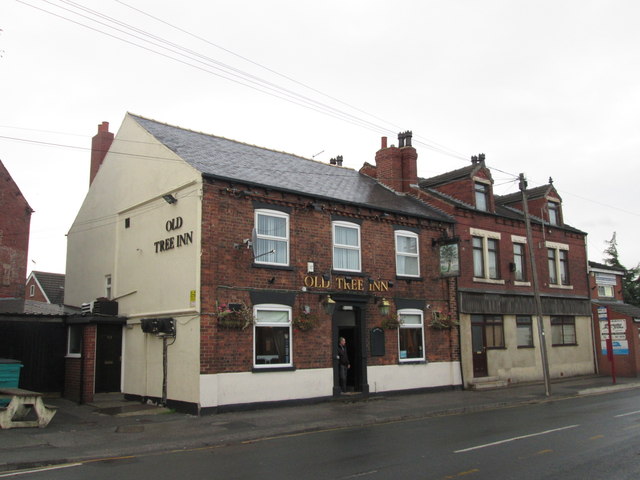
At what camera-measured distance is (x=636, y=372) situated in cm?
2853

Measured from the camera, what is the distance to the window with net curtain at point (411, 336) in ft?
69.6

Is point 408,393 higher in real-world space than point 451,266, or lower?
lower

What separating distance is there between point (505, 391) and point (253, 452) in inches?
562

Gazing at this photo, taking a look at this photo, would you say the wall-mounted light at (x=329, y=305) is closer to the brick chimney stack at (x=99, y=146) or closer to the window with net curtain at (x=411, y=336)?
the window with net curtain at (x=411, y=336)

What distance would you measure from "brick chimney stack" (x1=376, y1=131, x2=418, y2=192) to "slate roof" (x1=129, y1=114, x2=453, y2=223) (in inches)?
23.0

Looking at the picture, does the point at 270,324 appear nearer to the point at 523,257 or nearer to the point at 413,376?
the point at 413,376

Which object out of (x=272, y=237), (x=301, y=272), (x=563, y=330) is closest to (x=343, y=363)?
(x=301, y=272)

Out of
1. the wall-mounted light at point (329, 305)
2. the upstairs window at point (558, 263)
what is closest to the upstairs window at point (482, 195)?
the upstairs window at point (558, 263)

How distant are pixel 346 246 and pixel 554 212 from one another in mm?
15688

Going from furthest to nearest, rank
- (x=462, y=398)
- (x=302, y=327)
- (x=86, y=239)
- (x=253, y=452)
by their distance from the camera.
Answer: (x=86, y=239)
(x=462, y=398)
(x=302, y=327)
(x=253, y=452)

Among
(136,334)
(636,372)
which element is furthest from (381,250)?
(636,372)

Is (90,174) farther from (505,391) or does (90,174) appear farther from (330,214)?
(505,391)

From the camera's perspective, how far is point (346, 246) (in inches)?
790

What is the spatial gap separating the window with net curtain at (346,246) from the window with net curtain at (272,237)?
209 centimetres
